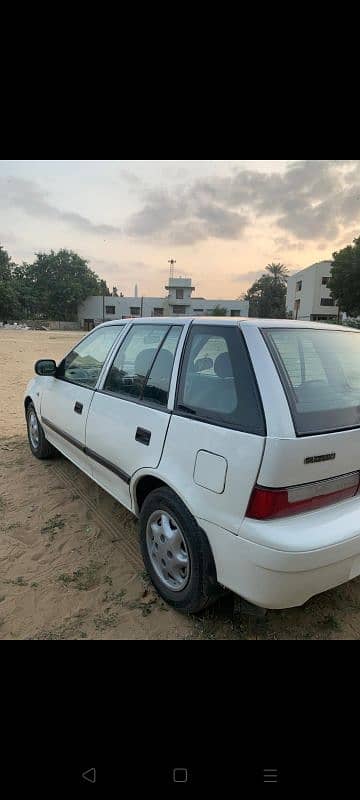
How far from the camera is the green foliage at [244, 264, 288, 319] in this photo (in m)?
66.2

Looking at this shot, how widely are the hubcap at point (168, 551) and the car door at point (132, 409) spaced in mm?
316

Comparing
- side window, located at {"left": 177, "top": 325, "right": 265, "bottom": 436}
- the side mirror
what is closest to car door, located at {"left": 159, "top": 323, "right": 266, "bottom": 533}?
side window, located at {"left": 177, "top": 325, "right": 265, "bottom": 436}

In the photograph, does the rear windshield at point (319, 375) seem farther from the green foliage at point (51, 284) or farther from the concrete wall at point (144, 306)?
the green foliage at point (51, 284)

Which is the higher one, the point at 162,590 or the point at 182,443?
the point at 182,443

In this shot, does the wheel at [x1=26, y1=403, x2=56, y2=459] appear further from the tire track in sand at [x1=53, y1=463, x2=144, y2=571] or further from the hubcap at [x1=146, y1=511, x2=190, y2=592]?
the hubcap at [x1=146, y1=511, x2=190, y2=592]

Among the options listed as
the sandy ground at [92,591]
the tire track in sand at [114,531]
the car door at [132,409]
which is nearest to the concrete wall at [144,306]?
the tire track in sand at [114,531]

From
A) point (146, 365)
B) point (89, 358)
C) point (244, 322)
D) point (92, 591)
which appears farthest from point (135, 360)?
point (92, 591)

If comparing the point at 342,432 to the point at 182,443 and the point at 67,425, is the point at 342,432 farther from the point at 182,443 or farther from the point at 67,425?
the point at 67,425

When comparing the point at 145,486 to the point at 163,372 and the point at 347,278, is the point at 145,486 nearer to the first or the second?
the point at 163,372

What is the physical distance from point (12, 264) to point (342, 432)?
6810 centimetres

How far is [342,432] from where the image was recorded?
178cm

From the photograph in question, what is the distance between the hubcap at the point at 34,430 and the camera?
14.2ft

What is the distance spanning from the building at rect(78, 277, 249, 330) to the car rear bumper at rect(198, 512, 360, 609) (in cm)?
5417

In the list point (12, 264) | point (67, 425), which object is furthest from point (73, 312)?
point (67, 425)
